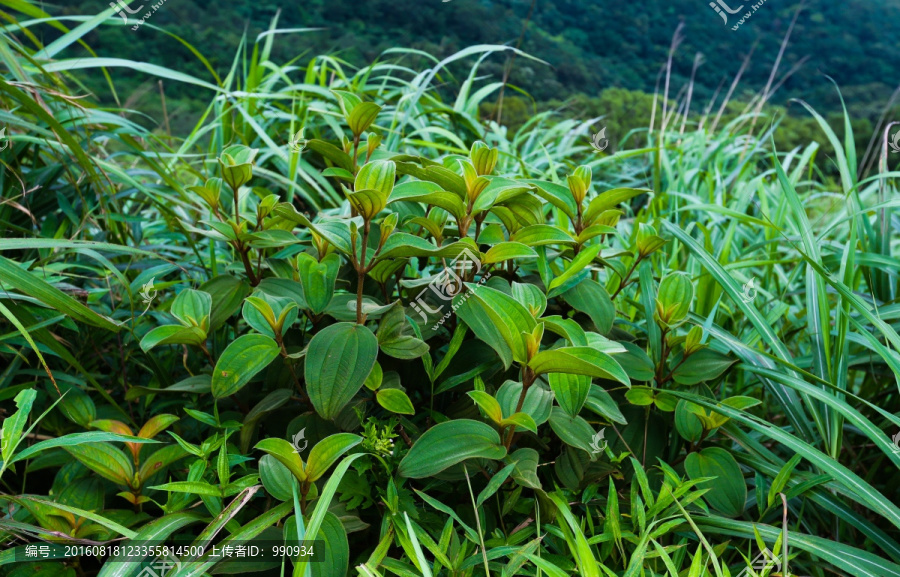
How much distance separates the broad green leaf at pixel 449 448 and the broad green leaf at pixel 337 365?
0.10 metres

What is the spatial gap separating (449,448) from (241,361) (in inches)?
10.5

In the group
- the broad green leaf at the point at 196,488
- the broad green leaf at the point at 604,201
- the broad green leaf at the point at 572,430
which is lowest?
the broad green leaf at the point at 196,488

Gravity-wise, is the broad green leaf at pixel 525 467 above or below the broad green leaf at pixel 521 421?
Result: below

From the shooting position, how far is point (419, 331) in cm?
77

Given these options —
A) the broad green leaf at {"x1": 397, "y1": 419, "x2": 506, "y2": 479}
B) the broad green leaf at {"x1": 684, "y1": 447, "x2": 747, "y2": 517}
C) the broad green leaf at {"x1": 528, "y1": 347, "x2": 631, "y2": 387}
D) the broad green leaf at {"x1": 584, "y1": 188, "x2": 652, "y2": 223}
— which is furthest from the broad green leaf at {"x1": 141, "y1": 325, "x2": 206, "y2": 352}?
the broad green leaf at {"x1": 684, "y1": 447, "x2": 747, "y2": 517}

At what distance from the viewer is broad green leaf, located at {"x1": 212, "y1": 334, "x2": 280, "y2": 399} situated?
0.70 m

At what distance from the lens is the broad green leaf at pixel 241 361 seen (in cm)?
70

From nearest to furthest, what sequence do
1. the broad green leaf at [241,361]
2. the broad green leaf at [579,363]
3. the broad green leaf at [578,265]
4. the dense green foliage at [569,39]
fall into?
the broad green leaf at [579,363] < the broad green leaf at [241,361] < the broad green leaf at [578,265] < the dense green foliage at [569,39]

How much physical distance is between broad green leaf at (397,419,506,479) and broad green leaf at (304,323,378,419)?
97 mm

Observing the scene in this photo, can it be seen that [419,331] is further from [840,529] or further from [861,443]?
[861,443]

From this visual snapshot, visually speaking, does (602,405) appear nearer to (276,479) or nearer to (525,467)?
(525,467)

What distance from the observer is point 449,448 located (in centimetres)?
66

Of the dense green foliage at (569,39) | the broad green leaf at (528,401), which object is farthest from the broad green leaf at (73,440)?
the dense green foliage at (569,39)

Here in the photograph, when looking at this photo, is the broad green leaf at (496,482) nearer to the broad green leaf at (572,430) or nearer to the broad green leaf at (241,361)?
the broad green leaf at (572,430)
